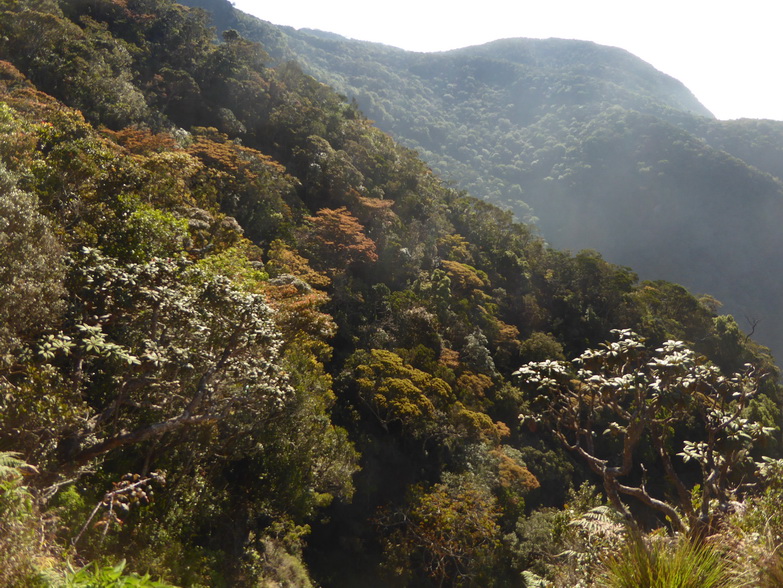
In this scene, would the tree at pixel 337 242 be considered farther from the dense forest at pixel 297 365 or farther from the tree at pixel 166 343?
the tree at pixel 166 343

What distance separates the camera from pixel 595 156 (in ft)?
319

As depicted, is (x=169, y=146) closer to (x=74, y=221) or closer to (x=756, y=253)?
(x=74, y=221)

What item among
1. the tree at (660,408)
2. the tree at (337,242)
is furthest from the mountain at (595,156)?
the tree at (660,408)

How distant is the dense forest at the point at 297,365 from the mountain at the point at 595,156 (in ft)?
80.3

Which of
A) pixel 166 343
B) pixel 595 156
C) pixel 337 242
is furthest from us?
pixel 595 156

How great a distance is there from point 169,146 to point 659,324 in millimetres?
31326

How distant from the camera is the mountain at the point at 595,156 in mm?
77812

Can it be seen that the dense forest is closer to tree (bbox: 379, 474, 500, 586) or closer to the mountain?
tree (bbox: 379, 474, 500, 586)

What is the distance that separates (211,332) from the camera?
720 centimetres

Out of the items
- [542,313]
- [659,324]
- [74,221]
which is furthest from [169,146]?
[659,324]

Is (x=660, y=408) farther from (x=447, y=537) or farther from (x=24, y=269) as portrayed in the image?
(x=447, y=537)

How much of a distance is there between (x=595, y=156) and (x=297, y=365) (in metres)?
103

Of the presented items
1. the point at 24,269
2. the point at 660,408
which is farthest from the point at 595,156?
the point at 24,269

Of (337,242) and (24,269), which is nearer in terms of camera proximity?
(24,269)
